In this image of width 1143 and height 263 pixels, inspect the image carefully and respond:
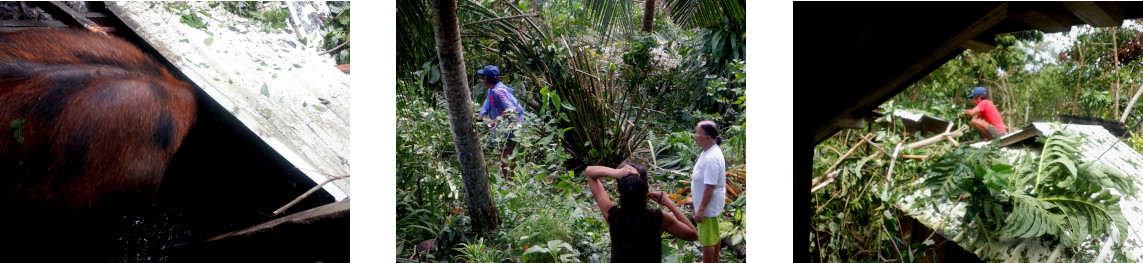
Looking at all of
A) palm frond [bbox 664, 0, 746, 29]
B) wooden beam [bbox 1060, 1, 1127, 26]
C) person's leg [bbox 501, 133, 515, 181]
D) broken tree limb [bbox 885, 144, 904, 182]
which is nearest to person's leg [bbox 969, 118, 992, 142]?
broken tree limb [bbox 885, 144, 904, 182]

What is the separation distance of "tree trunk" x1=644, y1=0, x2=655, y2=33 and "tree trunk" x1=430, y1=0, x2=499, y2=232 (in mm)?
834

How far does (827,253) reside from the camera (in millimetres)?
3279

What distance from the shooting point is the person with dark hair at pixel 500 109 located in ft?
8.45

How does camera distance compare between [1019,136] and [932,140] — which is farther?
[932,140]

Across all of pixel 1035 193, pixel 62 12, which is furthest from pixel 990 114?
pixel 62 12

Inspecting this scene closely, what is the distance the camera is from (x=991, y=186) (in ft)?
9.01

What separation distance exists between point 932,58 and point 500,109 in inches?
67.1

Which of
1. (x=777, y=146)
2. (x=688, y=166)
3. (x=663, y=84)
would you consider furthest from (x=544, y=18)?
(x=777, y=146)

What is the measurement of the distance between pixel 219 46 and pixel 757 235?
2.36m

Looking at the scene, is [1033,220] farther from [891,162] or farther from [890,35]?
[890,35]

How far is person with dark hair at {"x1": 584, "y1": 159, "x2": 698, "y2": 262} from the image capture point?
243 cm

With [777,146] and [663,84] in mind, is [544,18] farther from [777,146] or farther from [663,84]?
[777,146]

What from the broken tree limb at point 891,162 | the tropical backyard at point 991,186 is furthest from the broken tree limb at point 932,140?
the broken tree limb at point 891,162

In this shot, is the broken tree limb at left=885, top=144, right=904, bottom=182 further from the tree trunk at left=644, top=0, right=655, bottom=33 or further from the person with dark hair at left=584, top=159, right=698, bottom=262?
the tree trunk at left=644, top=0, right=655, bottom=33
